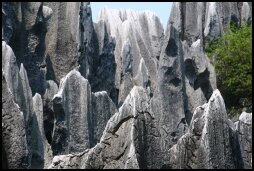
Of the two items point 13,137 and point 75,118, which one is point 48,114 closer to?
point 75,118

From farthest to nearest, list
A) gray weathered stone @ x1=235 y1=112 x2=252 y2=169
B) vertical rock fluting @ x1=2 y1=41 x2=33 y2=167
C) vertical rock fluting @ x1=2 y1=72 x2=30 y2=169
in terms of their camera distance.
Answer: vertical rock fluting @ x1=2 y1=41 x2=33 y2=167
gray weathered stone @ x1=235 y1=112 x2=252 y2=169
vertical rock fluting @ x1=2 y1=72 x2=30 y2=169

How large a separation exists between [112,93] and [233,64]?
6724mm

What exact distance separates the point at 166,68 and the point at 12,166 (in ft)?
53.5

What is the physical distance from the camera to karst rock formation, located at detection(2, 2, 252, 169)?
7086mm

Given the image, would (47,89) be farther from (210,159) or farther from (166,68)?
(210,159)

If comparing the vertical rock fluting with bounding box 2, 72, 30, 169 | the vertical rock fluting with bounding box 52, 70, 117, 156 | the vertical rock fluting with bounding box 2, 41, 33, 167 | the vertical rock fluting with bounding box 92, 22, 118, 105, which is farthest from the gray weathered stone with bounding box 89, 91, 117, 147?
the vertical rock fluting with bounding box 2, 72, 30, 169

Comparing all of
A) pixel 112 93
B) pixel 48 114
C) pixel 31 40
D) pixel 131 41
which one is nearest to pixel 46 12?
pixel 31 40

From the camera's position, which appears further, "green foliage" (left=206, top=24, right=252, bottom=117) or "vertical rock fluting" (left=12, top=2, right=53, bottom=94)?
"green foliage" (left=206, top=24, right=252, bottom=117)

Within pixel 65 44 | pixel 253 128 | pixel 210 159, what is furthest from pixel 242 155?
pixel 65 44

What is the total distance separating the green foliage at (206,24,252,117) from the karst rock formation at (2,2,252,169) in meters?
0.82

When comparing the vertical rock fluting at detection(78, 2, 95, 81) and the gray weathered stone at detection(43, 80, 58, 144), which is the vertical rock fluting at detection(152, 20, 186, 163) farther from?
the gray weathered stone at detection(43, 80, 58, 144)

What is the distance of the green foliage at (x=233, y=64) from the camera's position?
80.4 ft

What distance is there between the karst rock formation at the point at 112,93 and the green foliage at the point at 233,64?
0.82 meters

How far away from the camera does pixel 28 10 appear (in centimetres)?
1786
